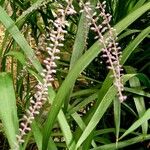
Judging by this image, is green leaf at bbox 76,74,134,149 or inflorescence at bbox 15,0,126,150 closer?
inflorescence at bbox 15,0,126,150

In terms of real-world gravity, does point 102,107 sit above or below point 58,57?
below

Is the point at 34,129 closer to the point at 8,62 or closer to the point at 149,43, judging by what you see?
the point at 149,43

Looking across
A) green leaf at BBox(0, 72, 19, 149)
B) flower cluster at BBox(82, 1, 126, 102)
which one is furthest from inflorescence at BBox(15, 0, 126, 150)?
green leaf at BBox(0, 72, 19, 149)

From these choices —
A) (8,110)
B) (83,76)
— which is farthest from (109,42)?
(83,76)

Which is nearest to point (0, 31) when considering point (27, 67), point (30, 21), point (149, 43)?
point (30, 21)

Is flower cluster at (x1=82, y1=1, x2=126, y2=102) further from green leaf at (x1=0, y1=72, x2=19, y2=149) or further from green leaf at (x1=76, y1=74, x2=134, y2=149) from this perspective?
green leaf at (x1=0, y1=72, x2=19, y2=149)

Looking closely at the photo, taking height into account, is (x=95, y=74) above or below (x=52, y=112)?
below

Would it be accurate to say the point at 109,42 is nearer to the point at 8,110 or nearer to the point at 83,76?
the point at 8,110

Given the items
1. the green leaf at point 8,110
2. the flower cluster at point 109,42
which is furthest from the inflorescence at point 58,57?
the green leaf at point 8,110
